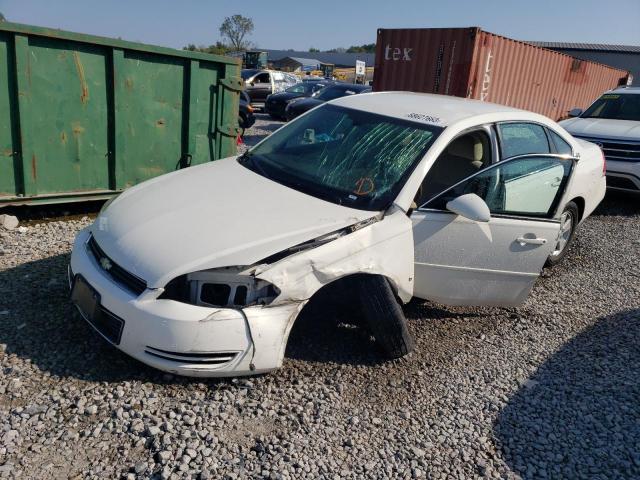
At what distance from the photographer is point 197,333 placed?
2705 mm

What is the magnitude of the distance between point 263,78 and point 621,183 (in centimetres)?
1439

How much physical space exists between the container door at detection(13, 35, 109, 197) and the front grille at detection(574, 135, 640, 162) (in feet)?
22.3

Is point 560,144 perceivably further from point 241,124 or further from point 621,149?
point 241,124

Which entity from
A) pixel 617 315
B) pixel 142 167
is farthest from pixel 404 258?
pixel 142 167

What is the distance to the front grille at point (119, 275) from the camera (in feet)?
9.19

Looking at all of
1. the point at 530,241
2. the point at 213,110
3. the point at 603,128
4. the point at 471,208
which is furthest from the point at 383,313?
the point at 603,128

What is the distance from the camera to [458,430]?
2896 mm

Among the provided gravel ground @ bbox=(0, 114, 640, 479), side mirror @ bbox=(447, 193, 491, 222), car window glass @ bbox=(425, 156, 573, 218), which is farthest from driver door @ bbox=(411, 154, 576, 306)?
gravel ground @ bbox=(0, 114, 640, 479)

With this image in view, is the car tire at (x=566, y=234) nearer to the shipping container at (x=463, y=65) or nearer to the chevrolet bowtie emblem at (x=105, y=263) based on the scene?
the chevrolet bowtie emblem at (x=105, y=263)

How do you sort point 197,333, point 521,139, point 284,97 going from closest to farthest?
point 197,333 → point 521,139 → point 284,97

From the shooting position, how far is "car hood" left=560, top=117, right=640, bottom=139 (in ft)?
25.5

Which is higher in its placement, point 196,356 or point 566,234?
point 566,234

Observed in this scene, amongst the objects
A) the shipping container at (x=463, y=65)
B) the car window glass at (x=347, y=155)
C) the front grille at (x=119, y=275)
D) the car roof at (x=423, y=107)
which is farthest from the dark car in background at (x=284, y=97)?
the front grille at (x=119, y=275)

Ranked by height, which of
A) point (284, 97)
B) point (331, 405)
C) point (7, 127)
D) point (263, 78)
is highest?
point (263, 78)
